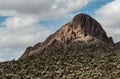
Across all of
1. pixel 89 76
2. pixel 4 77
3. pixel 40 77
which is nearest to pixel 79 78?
pixel 89 76

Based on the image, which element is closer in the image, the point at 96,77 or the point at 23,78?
the point at 96,77

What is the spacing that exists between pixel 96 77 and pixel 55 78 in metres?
20.2

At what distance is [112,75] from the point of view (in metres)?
191

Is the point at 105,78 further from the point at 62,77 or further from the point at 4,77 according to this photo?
the point at 4,77

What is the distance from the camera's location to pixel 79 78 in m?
188

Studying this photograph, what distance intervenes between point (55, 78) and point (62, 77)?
131 inches

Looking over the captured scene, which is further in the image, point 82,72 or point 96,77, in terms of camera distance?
point 82,72

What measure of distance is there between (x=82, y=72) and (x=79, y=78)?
11.9 metres

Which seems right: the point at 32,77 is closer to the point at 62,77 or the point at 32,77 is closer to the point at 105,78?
the point at 62,77

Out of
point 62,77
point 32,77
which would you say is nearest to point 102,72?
point 62,77

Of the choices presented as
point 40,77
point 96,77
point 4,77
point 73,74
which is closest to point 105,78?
point 96,77

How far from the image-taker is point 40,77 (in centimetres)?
19500

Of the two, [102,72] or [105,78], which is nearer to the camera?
[105,78]

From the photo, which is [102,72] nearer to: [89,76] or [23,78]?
[89,76]
